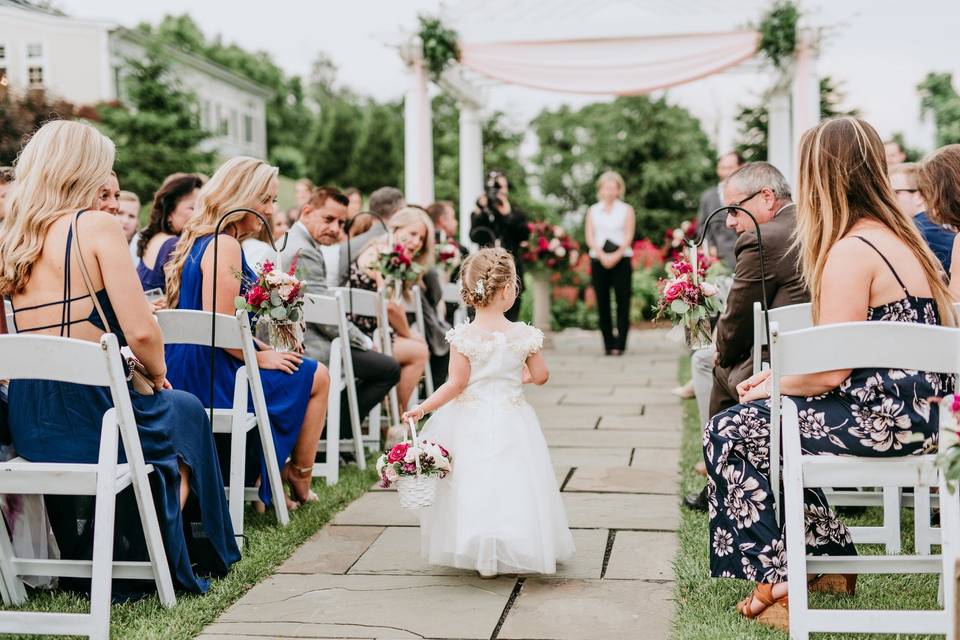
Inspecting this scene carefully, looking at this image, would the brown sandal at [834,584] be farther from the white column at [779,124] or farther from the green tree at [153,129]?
the green tree at [153,129]

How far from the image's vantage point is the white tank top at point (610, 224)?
33.2 ft

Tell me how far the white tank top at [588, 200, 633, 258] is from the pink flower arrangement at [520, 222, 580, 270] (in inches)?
23.2

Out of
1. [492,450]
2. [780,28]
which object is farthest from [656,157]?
[492,450]

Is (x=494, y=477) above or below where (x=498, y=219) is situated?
below

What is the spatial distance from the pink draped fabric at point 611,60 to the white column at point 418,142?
52 cm

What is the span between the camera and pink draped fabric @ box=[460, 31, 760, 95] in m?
9.53

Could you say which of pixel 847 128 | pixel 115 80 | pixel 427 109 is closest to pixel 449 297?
pixel 427 109

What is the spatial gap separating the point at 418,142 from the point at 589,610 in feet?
24.7

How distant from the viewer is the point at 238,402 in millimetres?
4227

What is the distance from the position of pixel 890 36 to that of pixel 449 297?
19.0 ft

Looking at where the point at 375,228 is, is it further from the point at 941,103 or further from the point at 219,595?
the point at 941,103

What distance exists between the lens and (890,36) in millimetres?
10469

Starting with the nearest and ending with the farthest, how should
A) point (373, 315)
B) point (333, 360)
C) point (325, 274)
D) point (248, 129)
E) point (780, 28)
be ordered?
point (333, 360), point (325, 274), point (373, 315), point (780, 28), point (248, 129)

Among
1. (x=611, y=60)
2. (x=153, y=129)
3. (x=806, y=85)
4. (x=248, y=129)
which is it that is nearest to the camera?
(x=806, y=85)
